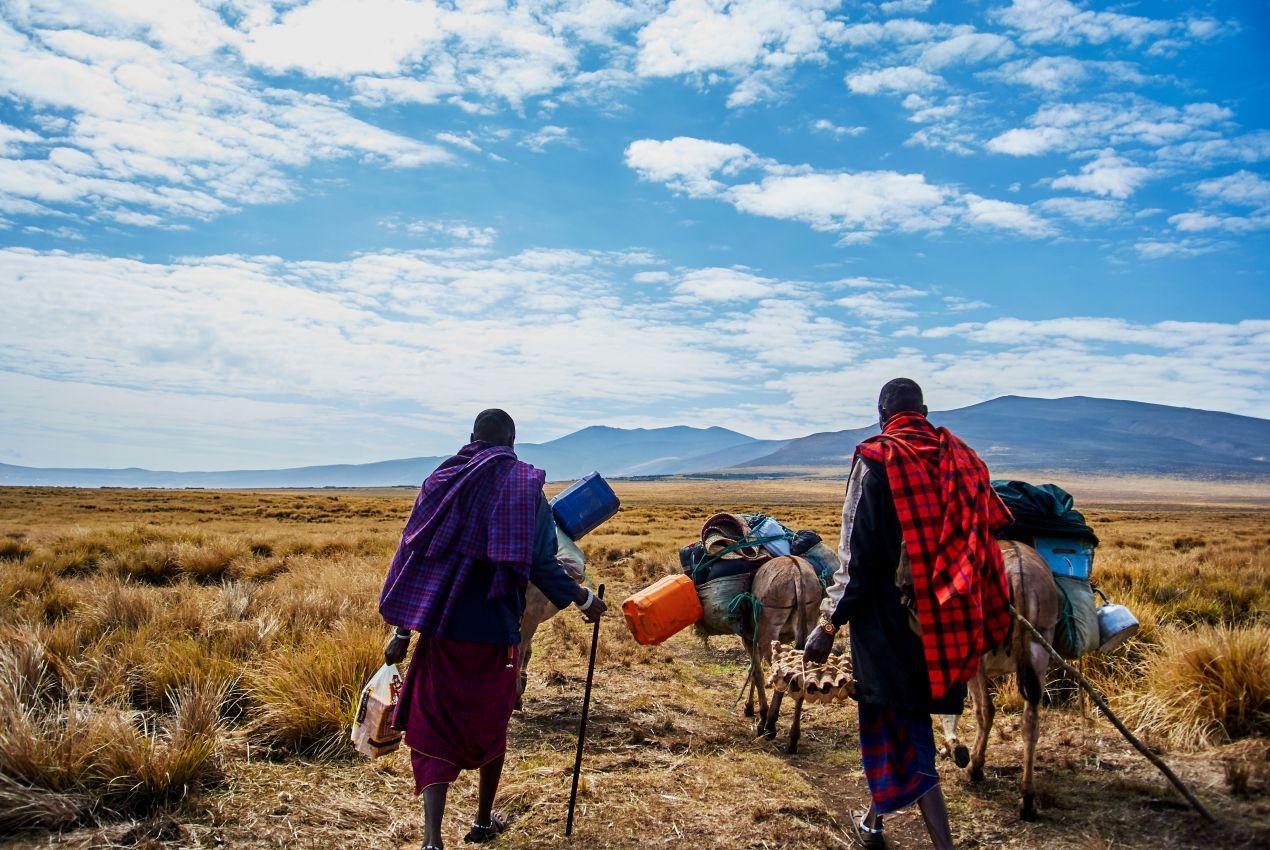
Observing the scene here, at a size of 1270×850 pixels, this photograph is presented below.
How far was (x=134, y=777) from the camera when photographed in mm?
4820

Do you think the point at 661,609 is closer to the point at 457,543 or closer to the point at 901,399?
the point at 457,543

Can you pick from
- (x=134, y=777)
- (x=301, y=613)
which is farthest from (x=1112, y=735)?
(x=301, y=613)

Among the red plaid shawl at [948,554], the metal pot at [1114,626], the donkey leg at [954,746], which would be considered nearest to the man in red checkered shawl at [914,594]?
the red plaid shawl at [948,554]

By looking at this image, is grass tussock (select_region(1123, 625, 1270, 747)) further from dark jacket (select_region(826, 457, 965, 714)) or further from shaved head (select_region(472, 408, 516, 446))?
shaved head (select_region(472, 408, 516, 446))

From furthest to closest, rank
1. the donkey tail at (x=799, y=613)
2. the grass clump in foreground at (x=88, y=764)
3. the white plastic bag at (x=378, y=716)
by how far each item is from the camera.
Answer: the donkey tail at (x=799, y=613)
the white plastic bag at (x=378, y=716)
the grass clump in foreground at (x=88, y=764)

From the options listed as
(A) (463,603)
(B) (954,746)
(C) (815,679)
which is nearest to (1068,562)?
(B) (954,746)

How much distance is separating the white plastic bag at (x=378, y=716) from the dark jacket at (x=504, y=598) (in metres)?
0.75

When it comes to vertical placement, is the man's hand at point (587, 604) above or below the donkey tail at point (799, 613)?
above

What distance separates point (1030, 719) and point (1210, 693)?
1.75 m

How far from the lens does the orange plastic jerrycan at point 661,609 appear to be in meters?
5.88

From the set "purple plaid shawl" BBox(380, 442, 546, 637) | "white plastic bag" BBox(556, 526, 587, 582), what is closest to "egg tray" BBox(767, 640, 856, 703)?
"purple plaid shawl" BBox(380, 442, 546, 637)

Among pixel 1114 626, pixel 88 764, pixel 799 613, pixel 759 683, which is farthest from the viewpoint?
pixel 759 683

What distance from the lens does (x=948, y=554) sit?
3891mm

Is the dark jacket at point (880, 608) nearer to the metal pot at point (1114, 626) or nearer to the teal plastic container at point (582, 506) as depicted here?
the metal pot at point (1114, 626)
